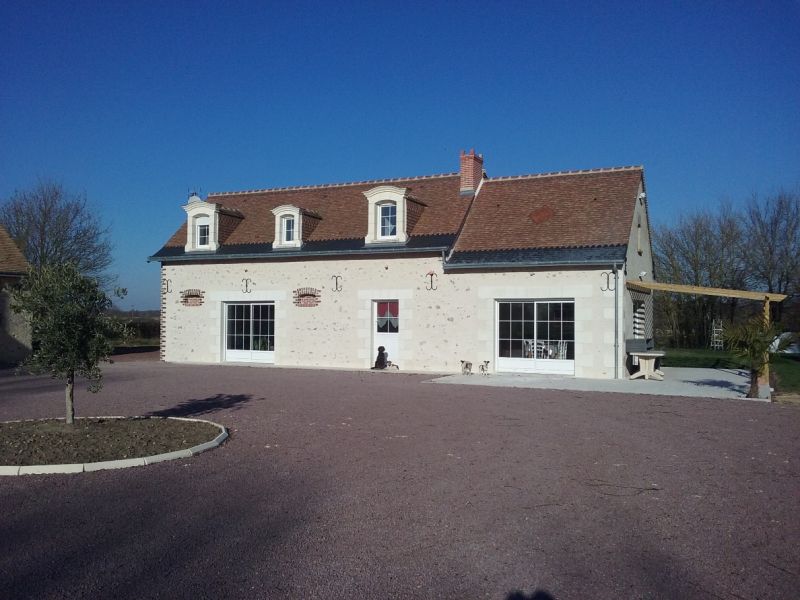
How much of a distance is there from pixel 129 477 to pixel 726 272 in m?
30.0

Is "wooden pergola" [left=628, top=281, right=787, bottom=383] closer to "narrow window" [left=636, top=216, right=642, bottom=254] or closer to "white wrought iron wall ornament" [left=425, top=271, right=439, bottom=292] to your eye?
"narrow window" [left=636, top=216, right=642, bottom=254]

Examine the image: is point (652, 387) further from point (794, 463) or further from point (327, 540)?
point (327, 540)

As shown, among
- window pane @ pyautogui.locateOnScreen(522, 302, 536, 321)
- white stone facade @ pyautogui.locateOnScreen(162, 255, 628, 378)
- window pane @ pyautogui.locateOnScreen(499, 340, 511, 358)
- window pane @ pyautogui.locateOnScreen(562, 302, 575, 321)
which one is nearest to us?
white stone facade @ pyautogui.locateOnScreen(162, 255, 628, 378)

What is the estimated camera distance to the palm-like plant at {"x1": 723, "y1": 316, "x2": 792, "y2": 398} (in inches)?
530

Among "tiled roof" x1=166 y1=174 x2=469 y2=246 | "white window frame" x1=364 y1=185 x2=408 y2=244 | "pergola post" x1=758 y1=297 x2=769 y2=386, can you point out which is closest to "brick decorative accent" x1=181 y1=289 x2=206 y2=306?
"tiled roof" x1=166 y1=174 x2=469 y2=246

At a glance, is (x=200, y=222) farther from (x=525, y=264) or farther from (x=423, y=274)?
(x=525, y=264)

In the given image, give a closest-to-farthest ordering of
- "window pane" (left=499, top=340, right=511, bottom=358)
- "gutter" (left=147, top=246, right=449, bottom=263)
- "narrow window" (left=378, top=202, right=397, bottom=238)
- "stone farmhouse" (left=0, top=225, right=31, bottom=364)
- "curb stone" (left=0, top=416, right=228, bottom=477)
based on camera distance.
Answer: "curb stone" (left=0, top=416, right=228, bottom=477)
"window pane" (left=499, top=340, right=511, bottom=358)
"gutter" (left=147, top=246, right=449, bottom=263)
"narrow window" (left=378, top=202, right=397, bottom=238)
"stone farmhouse" (left=0, top=225, right=31, bottom=364)

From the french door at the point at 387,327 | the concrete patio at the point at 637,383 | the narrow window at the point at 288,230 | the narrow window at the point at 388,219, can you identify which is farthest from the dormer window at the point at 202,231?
the concrete patio at the point at 637,383

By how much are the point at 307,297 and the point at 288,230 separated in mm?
2249

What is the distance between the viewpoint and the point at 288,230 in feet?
69.4

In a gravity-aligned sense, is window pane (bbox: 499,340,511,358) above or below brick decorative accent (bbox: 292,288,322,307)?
below

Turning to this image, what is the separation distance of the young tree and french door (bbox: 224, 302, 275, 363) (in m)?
12.1

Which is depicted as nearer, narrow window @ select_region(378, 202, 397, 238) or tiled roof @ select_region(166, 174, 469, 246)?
narrow window @ select_region(378, 202, 397, 238)

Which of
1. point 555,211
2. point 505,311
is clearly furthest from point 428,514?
point 555,211
